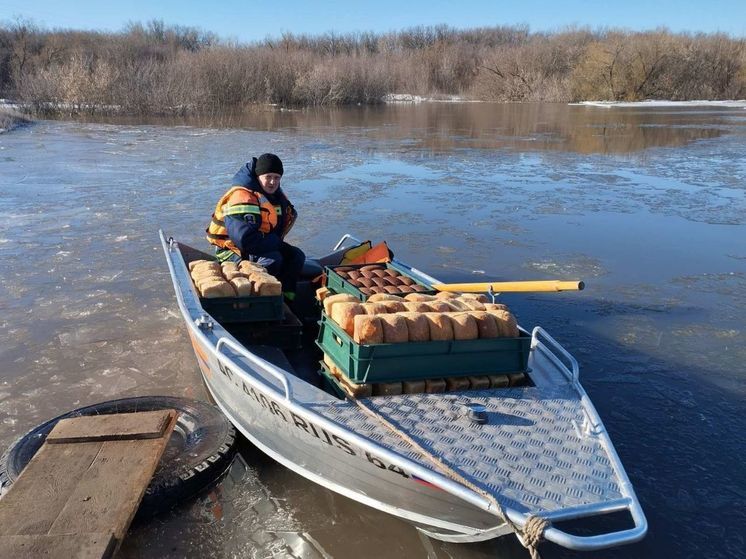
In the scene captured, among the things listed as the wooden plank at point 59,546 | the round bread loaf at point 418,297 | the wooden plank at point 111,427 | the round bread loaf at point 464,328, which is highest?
the round bread loaf at point 464,328

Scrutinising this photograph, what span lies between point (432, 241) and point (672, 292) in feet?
11.0

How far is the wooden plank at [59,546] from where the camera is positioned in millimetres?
2762

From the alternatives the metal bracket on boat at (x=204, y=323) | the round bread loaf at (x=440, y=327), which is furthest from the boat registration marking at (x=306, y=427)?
the round bread loaf at (x=440, y=327)

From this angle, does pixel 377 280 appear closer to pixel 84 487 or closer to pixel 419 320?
pixel 419 320

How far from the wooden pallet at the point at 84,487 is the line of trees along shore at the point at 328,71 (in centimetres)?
2893

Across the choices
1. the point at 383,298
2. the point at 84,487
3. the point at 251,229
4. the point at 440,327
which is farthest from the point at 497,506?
the point at 251,229

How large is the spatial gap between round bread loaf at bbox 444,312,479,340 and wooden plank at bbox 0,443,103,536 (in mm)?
2174

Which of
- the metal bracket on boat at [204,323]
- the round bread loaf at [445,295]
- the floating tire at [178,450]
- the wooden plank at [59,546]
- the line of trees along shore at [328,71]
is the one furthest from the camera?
the line of trees along shore at [328,71]

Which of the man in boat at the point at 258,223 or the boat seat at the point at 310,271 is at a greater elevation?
the man in boat at the point at 258,223

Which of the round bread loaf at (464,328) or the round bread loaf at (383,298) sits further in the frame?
Answer: the round bread loaf at (383,298)

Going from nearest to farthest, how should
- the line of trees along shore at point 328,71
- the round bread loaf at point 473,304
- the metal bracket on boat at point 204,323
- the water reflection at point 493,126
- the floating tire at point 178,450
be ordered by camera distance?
the floating tire at point 178,450 < the round bread loaf at point 473,304 < the metal bracket on boat at point 204,323 < the water reflection at point 493,126 < the line of trees along shore at point 328,71

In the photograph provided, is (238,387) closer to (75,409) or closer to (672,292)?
Answer: (75,409)

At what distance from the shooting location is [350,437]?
9.86 feet

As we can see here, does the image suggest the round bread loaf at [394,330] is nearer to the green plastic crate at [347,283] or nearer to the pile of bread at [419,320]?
the pile of bread at [419,320]
